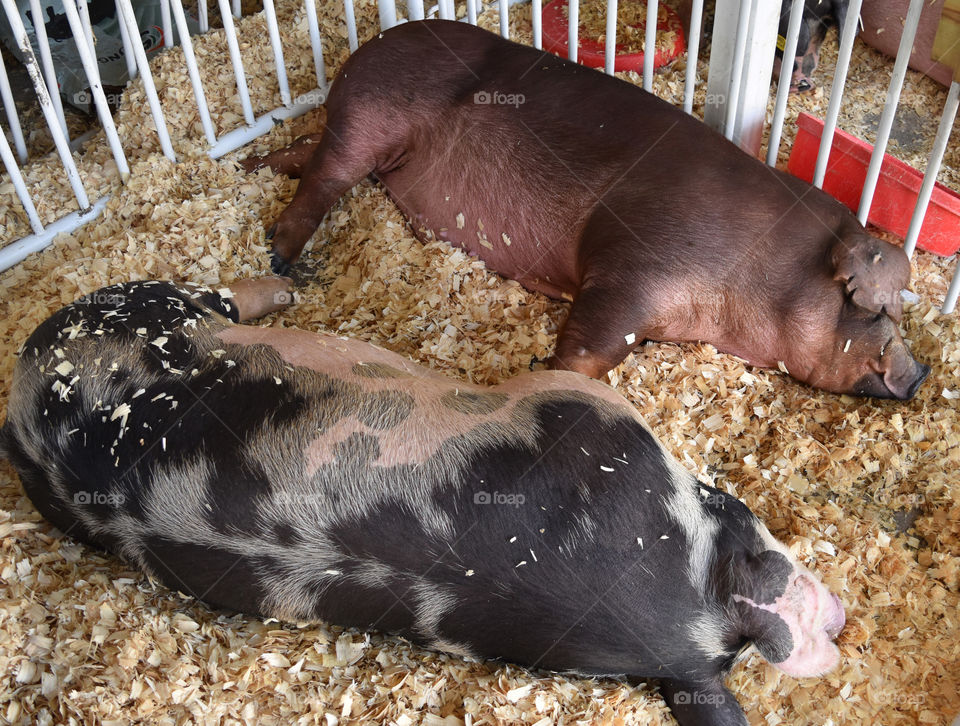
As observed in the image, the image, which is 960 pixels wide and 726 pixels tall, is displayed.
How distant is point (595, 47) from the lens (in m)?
4.12

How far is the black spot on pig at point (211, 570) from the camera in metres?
1.99

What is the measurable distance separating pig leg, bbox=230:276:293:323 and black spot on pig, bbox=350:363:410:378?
82 cm

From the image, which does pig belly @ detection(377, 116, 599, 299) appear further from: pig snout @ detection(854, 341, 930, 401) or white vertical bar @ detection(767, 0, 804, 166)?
pig snout @ detection(854, 341, 930, 401)

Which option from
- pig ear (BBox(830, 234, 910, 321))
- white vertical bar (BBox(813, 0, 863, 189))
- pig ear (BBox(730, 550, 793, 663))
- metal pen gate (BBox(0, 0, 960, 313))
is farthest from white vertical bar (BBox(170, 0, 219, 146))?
pig ear (BBox(730, 550, 793, 663))

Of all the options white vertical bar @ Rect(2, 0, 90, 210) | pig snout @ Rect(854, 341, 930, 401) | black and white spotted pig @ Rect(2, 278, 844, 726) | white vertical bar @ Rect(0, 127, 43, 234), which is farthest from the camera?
white vertical bar @ Rect(0, 127, 43, 234)

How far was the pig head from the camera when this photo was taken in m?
3.96

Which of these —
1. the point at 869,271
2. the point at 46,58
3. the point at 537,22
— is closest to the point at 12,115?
the point at 46,58

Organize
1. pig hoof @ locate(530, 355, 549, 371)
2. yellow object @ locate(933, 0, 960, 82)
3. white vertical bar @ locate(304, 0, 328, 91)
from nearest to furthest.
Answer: yellow object @ locate(933, 0, 960, 82)
pig hoof @ locate(530, 355, 549, 371)
white vertical bar @ locate(304, 0, 328, 91)

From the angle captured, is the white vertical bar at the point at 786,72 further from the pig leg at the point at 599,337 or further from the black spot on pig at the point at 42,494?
the black spot on pig at the point at 42,494

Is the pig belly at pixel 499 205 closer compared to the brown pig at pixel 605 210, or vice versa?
the brown pig at pixel 605 210

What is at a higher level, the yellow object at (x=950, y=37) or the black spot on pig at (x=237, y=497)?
the yellow object at (x=950, y=37)

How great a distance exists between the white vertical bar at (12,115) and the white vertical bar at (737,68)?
9.12 ft

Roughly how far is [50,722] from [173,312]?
1067 millimetres

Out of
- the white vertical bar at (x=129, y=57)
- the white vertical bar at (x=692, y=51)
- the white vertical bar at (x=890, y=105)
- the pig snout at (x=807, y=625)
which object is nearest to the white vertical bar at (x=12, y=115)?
the white vertical bar at (x=129, y=57)
